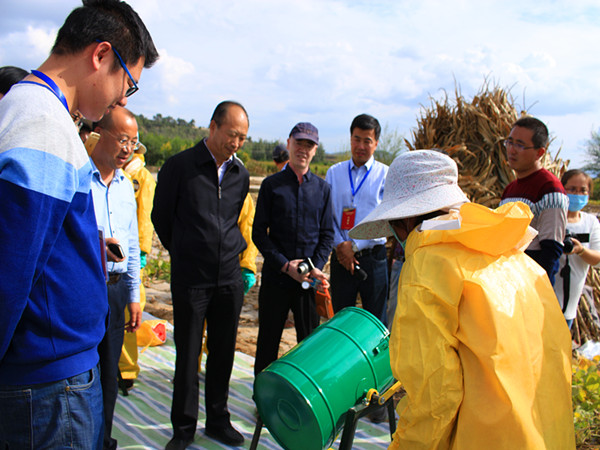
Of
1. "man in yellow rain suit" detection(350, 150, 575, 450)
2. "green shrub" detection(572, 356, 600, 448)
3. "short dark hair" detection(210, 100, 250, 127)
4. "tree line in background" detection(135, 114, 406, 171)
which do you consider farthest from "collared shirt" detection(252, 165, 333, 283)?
"tree line in background" detection(135, 114, 406, 171)

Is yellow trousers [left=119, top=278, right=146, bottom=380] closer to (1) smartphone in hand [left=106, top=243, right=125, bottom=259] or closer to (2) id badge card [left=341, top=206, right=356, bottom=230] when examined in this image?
(1) smartphone in hand [left=106, top=243, right=125, bottom=259]

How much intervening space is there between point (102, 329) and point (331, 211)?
8.01 ft

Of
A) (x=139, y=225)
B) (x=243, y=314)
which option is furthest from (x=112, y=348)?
(x=243, y=314)

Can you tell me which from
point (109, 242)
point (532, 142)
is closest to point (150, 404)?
point (109, 242)

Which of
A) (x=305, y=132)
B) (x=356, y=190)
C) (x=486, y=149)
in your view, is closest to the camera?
(x=305, y=132)

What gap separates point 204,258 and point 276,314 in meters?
0.85

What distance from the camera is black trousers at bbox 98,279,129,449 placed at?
2.55m

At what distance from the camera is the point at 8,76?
8.87 ft

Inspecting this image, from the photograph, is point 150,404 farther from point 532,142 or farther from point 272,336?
point 532,142

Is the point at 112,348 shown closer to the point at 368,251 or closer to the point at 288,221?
the point at 288,221

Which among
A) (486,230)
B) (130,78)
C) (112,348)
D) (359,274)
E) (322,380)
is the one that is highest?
(130,78)

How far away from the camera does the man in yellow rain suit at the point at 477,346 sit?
50.2 inches

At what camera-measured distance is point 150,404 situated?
3572 millimetres

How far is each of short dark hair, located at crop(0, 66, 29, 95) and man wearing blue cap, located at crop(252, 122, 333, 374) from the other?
1.82m
